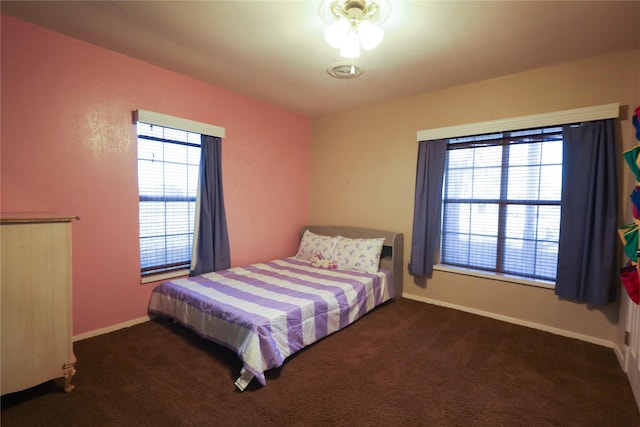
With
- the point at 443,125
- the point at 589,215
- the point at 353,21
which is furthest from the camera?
the point at 443,125

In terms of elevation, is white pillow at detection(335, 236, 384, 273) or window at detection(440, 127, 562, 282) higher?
window at detection(440, 127, 562, 282)

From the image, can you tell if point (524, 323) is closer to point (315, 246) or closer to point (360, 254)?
point (360, 254)

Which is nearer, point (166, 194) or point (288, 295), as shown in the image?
point (288, 295)

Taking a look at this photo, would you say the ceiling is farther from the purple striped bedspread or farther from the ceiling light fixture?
the purple striped bedspread

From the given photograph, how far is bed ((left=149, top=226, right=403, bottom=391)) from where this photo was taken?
6.63ft

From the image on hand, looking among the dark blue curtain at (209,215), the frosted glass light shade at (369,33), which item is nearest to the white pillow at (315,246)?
the dark blue curtain at (209,215)

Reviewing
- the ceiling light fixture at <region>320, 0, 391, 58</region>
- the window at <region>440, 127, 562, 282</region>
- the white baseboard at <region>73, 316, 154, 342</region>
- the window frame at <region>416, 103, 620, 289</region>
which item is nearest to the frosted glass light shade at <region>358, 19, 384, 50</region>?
the ceiling light fixture at <region>320, 0, 391, 58</region>

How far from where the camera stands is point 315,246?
3824mm

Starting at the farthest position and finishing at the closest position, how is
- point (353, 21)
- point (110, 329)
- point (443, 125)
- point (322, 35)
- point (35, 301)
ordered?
point (443, 125) < point (110, 329) < point (322, 35) < point (353, 21) < point (35, 301)

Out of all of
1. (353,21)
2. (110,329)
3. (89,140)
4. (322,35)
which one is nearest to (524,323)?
(353,21)

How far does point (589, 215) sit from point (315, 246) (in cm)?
265

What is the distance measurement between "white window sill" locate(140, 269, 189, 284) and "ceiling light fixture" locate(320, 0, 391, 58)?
2513 millimetres

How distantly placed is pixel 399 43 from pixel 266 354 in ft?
7.84

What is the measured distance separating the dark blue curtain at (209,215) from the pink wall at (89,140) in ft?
0.59
